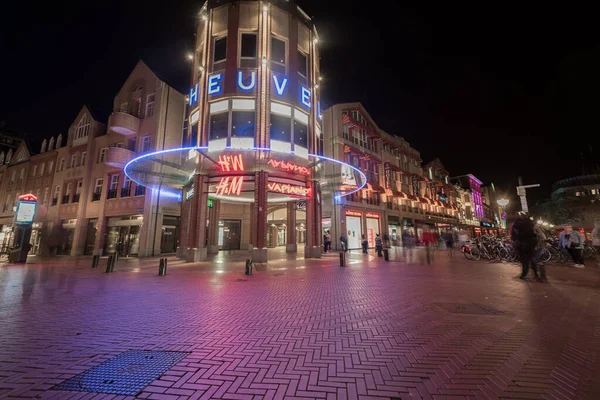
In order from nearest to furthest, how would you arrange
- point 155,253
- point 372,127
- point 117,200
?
point 155,253 < point 117,200 < point 372,127

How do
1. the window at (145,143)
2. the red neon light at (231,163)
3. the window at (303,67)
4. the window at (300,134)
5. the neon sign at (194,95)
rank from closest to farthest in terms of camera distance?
the red neon light at (231,163) < the window at (300,134) < the neon sign at (194,95) < the window at (303,67) < the window at (145,143)

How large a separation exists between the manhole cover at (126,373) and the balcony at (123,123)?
25800 mm

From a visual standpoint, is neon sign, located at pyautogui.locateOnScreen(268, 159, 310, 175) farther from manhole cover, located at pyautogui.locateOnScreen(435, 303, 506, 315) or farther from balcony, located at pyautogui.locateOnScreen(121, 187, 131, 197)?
balcony, located at pyautogui.locateOnScreen(121, 187, 131, 197)

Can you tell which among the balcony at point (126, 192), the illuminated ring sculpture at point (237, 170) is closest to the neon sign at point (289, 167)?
the illuminated ring sculpture at point (237, 170)

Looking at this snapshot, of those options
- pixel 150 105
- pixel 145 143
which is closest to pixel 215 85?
pixel 145 143

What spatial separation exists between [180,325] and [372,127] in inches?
1391

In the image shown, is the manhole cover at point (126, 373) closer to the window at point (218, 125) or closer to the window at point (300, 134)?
the window at point (218, 125)

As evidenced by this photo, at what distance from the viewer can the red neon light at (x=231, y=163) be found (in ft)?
53.1

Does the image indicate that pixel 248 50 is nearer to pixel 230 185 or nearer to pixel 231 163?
pixel 231 163

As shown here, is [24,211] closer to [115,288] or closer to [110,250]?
[110,250]

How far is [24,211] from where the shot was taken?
17000 millimetres

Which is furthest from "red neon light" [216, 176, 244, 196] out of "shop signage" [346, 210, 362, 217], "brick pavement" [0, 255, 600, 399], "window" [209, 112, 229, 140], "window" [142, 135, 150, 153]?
"shop signage" [346, 210, 362, 217]

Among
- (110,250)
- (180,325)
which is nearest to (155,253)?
(110,250)

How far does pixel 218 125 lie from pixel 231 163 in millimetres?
3752
